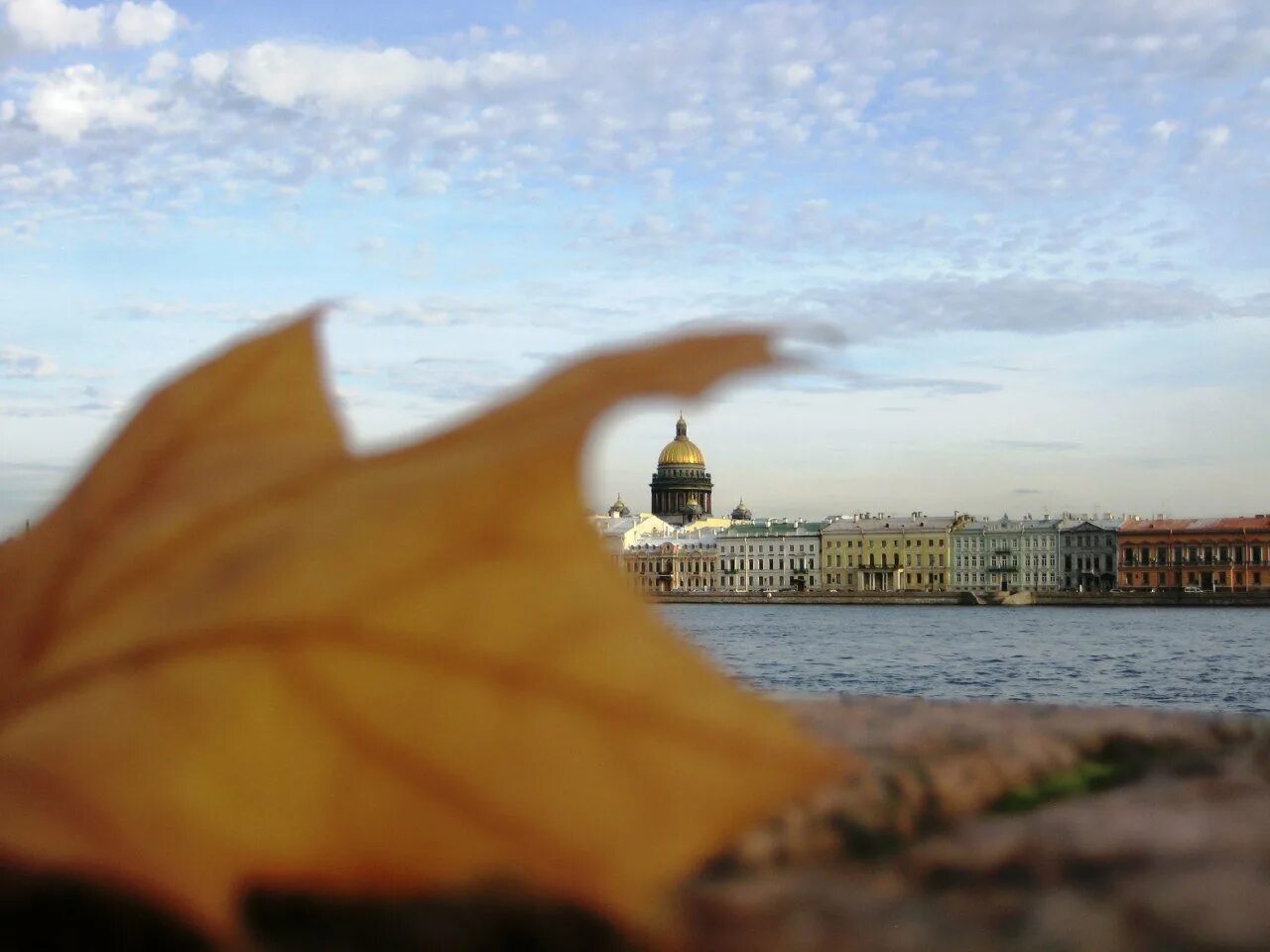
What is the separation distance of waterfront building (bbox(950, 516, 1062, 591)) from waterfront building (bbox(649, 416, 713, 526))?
7855 millimetres

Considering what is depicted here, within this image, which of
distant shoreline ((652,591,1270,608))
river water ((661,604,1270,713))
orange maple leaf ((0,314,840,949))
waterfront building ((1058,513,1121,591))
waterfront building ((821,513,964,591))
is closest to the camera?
orange maple leaf ((0,314,840,949))

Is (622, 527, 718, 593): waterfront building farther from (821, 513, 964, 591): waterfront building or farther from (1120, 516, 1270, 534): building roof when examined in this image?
(1120, 516, 1270, 534): building roof

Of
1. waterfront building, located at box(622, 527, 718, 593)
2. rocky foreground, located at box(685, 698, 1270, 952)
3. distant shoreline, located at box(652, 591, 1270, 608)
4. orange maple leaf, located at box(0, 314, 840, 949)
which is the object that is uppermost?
orange maple leaf, located at box(0, 314, 840, 949)

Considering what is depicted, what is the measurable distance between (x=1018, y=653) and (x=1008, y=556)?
813 inches

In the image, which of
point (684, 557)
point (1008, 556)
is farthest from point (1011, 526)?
point (684, 557)

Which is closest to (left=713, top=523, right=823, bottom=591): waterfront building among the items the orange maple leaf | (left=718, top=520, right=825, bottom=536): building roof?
(left=718, top=520, right=825, bottom=536): building roof

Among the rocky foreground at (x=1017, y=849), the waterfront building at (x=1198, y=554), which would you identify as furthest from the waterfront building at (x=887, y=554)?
the rocky foreground at (x=1017, y=849)

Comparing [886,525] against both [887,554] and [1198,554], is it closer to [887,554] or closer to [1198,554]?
[887,554]

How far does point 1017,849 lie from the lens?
30cm

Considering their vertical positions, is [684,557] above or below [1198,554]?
below

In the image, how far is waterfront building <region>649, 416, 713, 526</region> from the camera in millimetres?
44844

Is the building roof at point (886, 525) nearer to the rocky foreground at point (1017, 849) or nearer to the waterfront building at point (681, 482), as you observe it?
the waterfront building at point (681, 482)

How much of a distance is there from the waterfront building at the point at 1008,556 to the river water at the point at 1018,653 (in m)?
3.01

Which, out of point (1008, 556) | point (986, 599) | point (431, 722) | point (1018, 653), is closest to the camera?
point (431, 722)
